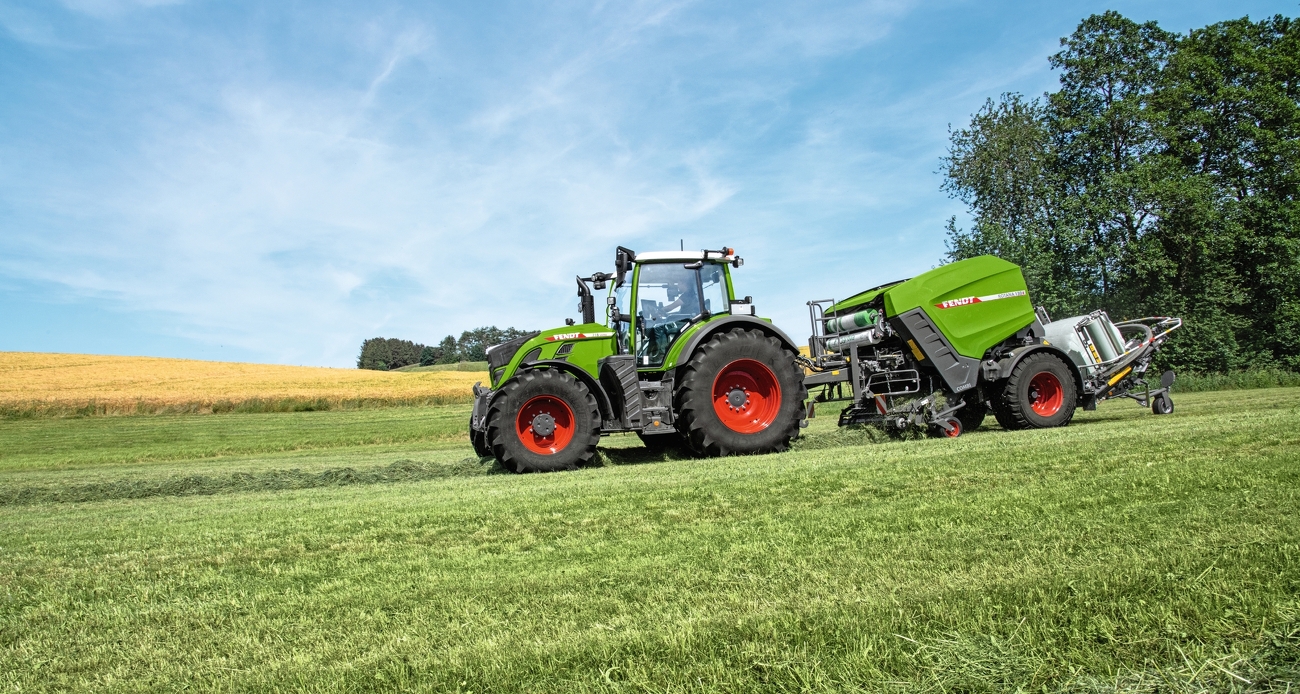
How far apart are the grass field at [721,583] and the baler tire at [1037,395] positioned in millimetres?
4287

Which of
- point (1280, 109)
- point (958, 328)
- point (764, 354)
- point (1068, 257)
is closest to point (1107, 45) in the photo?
point (1280, 109)

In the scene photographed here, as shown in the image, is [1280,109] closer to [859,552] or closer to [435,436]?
[435,436]

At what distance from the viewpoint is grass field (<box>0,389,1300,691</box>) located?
7.43 feet

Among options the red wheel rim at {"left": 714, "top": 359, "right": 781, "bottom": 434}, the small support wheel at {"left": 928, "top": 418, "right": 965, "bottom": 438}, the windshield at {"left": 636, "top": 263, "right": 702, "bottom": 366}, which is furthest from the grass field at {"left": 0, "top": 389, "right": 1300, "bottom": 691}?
the small support wheel at {"left": 928, "top": 418, "right": 965, "bottom": 438}

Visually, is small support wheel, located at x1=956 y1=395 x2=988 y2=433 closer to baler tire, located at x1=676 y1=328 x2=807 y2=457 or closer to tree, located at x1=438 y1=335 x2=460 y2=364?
baler tire, located at x1=676 y1=328 x2=807 y2=457

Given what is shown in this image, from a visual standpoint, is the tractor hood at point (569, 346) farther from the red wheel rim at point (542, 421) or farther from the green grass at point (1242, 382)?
the green grass at point (1242, 382)

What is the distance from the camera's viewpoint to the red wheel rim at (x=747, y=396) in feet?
32.0

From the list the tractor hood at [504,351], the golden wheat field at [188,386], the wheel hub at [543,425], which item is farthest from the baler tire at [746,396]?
the golden wheat field at [188,386]

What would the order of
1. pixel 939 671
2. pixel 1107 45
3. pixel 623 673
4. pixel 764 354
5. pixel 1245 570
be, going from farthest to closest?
pixel 1107 45 < pixel 764 354 < pixel 1245 570 < pixel 623 673 < pixel 939 671

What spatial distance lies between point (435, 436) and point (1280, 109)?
95.6 ft

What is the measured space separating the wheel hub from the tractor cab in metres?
1.37

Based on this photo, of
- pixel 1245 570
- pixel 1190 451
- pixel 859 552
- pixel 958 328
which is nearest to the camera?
pixel 1245 570

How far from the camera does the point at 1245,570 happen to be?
2.79m

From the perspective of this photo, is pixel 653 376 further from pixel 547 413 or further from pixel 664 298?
pixel 547 413
